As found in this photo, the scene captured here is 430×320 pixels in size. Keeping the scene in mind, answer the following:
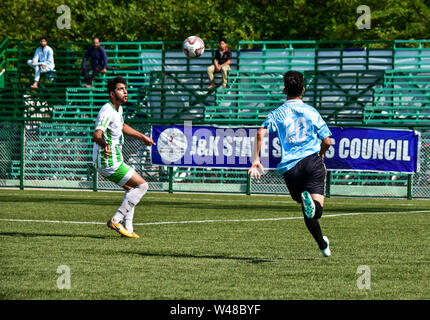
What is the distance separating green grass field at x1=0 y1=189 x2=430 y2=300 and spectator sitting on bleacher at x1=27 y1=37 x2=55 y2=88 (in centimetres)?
1148

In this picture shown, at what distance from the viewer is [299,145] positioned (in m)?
9.54

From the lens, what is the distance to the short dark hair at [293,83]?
31.2ft

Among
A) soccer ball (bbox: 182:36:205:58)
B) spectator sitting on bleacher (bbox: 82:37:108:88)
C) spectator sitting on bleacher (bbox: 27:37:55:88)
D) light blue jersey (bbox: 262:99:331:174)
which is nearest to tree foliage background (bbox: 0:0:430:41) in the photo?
spectator sitting on bleacher (bbox: 27:37:55:88)

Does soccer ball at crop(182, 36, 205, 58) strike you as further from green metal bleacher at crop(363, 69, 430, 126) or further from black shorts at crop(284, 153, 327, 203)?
black shorts at crop(284, 153, 327, 203)

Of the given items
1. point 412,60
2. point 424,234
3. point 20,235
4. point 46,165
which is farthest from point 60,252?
point 412,60

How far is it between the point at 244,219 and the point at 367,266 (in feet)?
22.0

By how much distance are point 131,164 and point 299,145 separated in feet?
52.6

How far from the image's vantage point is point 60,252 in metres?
9.84

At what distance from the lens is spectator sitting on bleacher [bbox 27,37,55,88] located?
29.0 metres

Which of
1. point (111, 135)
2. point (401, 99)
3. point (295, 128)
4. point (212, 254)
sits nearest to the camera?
point (295, 128)

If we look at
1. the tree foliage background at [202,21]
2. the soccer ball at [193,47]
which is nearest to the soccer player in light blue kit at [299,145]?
the soccer ball at [193,47]

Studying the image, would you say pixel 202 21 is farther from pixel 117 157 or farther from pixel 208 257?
pixel 208 257

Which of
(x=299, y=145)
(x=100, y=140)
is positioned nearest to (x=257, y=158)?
(x=299, y=145)

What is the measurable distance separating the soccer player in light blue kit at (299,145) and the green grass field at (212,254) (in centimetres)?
79
